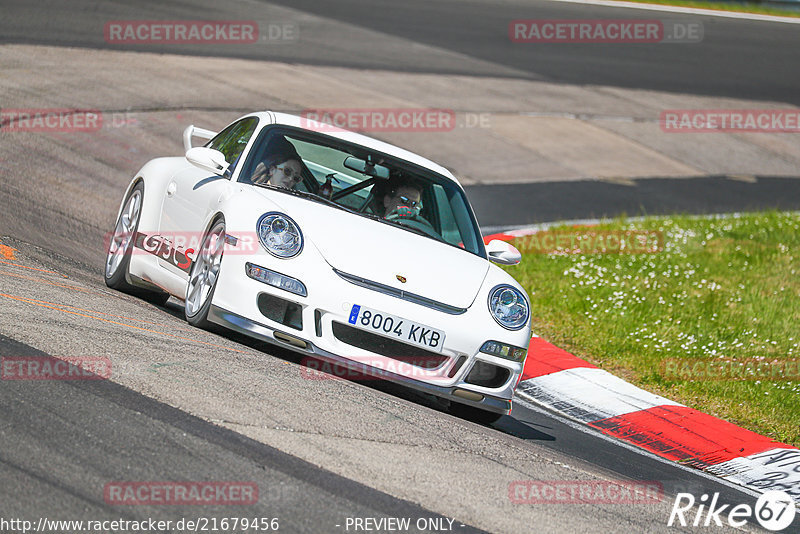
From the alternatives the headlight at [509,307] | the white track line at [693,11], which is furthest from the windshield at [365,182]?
the white track line at [693,11]

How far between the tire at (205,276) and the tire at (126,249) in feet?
3.57

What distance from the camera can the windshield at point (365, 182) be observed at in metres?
6.87

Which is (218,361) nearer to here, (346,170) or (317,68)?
(346,170)

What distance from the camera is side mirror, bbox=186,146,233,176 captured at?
22.1ft

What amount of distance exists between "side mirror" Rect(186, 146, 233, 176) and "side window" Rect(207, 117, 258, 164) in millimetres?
193

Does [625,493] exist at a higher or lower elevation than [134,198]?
lower

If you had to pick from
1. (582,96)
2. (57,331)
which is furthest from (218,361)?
(582,96)

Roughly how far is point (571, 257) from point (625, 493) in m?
6.37

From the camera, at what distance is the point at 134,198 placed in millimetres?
7805

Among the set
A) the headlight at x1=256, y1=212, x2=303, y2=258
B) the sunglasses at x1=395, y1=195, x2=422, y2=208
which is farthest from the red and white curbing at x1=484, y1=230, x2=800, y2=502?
the headlight at x1=256, y1=212, x2=303, y2=258

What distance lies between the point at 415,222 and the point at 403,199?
0.24 meters
